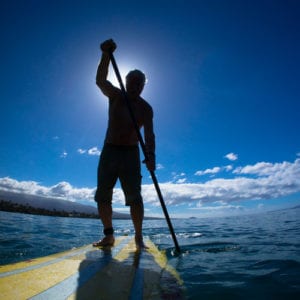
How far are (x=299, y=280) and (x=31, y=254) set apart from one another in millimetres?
3633

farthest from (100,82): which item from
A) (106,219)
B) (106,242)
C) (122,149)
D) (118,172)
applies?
(106,242)


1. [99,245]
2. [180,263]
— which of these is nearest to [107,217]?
[99,245]

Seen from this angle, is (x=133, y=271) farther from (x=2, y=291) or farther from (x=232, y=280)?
(x=2, y=291)

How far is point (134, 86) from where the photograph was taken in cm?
490

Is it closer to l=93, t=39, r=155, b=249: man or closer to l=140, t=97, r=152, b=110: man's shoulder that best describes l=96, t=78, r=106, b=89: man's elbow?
l=93, t=39, r=155, b=249: man

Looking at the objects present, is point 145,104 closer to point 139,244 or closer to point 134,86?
point 134,86

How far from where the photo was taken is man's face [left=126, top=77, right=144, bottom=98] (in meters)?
4.87

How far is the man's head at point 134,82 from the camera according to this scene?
16.0 feet

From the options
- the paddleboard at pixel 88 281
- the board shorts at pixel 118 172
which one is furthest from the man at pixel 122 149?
the paddleboard at pixel 88 281

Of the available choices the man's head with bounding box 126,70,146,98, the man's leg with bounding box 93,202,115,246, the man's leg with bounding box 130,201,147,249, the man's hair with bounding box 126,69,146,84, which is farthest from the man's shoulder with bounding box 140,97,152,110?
the man's leg with bounding box 93,202,115,246

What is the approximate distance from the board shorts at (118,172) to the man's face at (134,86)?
1.07m

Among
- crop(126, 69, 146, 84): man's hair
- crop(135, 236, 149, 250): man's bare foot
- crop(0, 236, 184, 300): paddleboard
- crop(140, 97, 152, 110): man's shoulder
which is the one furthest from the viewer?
→ crop(140, 97, 152, 110): man's shoulder

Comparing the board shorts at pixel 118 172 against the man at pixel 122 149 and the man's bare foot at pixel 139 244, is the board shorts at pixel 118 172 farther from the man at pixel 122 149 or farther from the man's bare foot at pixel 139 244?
the man's bare foot at pixel 139 244

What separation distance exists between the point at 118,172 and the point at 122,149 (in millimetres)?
441
